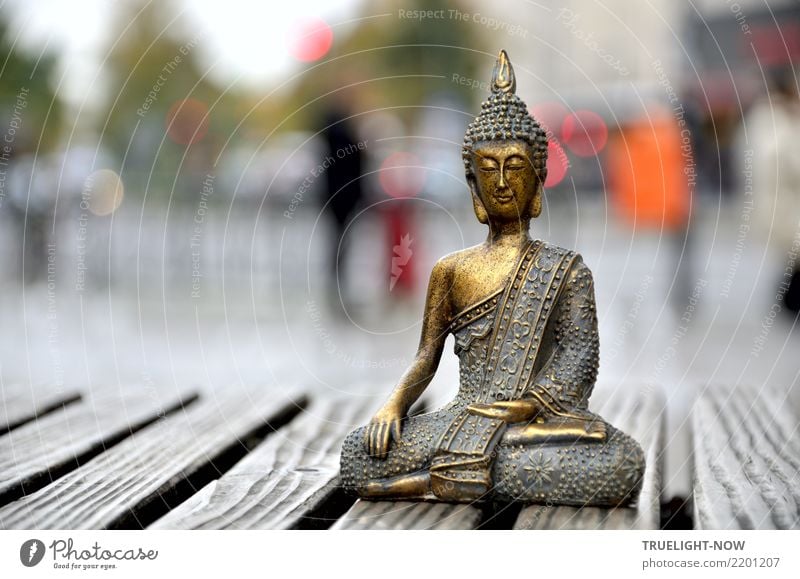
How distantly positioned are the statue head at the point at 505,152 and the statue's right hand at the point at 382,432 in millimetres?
593

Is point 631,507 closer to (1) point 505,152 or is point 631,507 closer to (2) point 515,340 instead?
(2) point 515,340

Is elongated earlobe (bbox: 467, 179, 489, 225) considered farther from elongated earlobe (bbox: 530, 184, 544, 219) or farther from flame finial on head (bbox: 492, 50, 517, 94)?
flame finial on head (bbox: 492, 50, 517, 94)

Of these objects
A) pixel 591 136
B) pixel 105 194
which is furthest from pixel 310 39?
pixel 591 136

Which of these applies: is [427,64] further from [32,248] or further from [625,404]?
[625,404]

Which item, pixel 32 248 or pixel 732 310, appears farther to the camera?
pixel 32 248

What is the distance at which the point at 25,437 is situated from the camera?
10.8ft

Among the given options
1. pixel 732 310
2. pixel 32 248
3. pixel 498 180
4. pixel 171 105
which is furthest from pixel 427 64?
pixel 498 180

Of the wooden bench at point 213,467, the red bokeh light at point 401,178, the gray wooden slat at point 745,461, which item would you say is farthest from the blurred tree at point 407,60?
the gray wooden slat at point 745,461

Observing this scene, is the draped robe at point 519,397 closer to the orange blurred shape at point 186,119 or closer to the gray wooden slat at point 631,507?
the gray wooden slat at point 631,507

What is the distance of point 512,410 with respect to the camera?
2.72 meters

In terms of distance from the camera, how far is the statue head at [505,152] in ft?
9.20

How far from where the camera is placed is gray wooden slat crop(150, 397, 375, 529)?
2.55 metres
